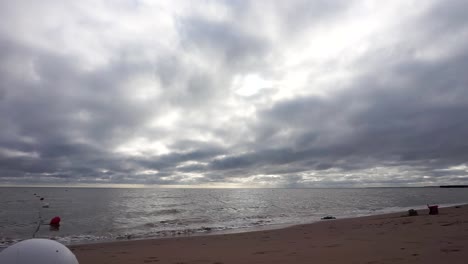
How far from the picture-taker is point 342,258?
823 cm

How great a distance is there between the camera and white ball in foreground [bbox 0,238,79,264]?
15.1ft

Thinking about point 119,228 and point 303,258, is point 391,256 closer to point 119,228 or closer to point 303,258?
point 303,258

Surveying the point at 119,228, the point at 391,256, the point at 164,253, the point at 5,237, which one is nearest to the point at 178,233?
the point at 119,228

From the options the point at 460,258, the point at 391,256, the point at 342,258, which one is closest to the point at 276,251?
the point at 342,258

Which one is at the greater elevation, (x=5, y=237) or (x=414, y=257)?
(x=414, y=257)

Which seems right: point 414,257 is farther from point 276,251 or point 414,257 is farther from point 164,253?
point 164,253

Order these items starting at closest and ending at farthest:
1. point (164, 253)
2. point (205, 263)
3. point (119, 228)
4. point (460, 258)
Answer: point (460, 258)
point (205, 263)
point (164, 253)
point (119, 228)

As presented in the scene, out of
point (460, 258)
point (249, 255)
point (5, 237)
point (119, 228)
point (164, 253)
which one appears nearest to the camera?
point (460, 258)

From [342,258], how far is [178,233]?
1484 cm

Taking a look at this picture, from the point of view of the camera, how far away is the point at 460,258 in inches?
279

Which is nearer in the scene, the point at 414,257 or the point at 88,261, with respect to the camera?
the point at 414,257

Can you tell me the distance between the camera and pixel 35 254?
4680 millimetres

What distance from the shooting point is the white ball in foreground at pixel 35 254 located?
15.1ft

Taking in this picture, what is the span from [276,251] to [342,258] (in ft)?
9.54
